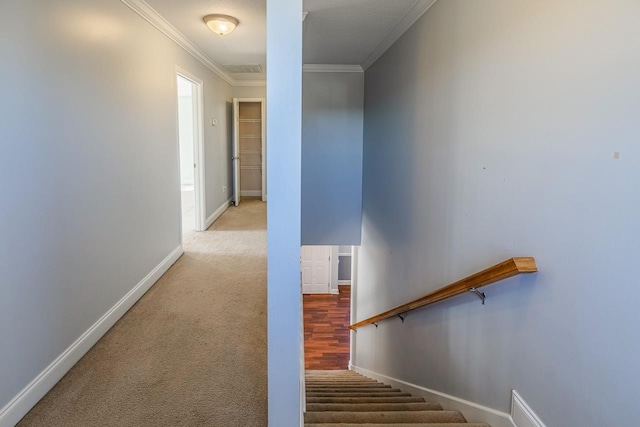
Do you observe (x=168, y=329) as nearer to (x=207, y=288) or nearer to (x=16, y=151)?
(x=207, y=288)

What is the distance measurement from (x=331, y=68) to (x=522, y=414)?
14.5 ft

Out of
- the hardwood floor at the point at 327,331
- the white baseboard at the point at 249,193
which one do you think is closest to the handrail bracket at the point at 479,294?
the hardwood floor at the point at 327,331

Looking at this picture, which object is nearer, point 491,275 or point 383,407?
point 491,275

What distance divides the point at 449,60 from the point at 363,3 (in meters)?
0.87

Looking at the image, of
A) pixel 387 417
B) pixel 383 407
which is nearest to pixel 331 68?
pixel 383 407

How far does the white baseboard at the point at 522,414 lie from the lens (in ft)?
4.99

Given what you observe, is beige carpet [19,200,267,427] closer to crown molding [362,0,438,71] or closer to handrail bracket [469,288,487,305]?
handrail bracket [469,288,487,305]

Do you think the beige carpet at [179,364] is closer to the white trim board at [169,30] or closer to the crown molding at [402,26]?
the white trim board at [169,30]

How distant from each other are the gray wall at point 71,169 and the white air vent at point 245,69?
2.45 meters

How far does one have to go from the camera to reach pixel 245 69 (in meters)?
6.17

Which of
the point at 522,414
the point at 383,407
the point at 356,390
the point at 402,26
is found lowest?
the point at 356,390

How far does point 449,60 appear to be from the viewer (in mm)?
2303

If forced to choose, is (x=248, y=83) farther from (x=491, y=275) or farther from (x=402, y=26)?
(x=491, y=275)

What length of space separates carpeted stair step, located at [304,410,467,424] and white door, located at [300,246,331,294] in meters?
6.60
